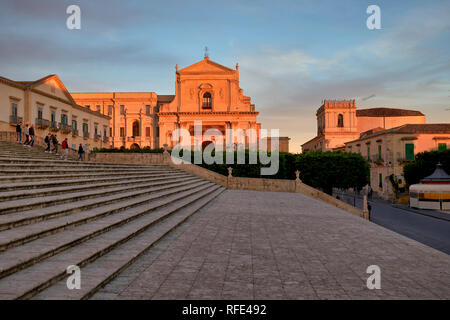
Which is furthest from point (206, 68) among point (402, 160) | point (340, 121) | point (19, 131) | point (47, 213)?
point (47, 213)

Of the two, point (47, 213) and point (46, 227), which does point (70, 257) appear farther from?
point (47, 213)

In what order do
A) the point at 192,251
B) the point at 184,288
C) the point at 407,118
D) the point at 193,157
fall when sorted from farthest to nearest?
the point at 407,118 < the point at 193,157 < the point at 192,251 < the point at 184,288

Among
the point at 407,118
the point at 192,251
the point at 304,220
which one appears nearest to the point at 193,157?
the point at 304,220

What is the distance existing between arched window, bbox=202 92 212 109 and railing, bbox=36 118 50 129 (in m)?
24.3

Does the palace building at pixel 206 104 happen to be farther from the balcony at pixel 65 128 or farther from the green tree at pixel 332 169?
the green tree at pixel 332 169

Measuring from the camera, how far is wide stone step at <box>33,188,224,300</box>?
3889 mm

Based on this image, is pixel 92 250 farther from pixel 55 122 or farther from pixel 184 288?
pixel 55 122

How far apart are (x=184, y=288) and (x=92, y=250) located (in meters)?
1.90

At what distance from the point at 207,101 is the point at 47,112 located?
24.5 metres

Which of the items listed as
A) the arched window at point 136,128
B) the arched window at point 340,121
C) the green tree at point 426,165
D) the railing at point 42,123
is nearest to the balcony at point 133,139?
the arched window at point 136,128

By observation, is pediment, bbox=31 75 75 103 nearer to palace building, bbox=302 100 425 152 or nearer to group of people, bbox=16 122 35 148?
group of people, bbox=16 122 35 148

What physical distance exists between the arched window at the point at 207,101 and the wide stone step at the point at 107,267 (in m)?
45.2

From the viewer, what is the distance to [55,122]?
1448 inches
